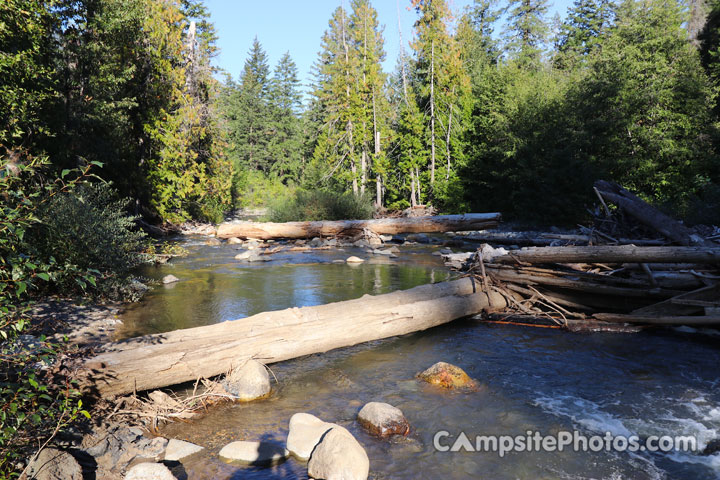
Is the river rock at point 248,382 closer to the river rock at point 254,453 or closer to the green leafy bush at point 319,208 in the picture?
the river rock at point 254,453

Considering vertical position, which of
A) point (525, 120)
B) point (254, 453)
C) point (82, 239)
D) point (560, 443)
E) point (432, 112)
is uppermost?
point (432, 112)

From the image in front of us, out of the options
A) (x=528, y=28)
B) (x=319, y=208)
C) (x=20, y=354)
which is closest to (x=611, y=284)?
(x=20, y=354)

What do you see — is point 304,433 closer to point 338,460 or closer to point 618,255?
point 338,460

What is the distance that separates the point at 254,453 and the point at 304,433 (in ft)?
1.44

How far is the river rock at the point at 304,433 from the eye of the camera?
3430mm

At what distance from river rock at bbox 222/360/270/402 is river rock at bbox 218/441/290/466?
0.89m

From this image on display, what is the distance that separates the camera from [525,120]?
2058 cm

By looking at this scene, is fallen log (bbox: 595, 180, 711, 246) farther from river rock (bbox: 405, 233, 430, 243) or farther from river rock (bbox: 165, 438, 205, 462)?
river rock (bbox: 165, 438, 205, 462)

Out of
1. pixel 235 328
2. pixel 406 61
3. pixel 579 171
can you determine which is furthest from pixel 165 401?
pixel 406 61

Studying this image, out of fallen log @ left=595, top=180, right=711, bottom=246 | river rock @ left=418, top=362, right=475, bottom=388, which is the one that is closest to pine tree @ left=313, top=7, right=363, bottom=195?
fallen log @ left=595, top=180, right=711, bottom=246

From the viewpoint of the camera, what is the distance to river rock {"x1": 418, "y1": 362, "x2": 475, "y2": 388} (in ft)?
15.3

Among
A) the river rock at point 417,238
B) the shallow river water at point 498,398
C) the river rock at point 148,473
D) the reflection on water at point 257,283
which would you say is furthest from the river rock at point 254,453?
the river rock at point 417,238

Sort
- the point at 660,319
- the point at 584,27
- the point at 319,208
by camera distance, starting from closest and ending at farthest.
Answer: the point at 660,319, the point at 319,208, the point at 584,27

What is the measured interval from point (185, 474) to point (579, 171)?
19.3 metres
